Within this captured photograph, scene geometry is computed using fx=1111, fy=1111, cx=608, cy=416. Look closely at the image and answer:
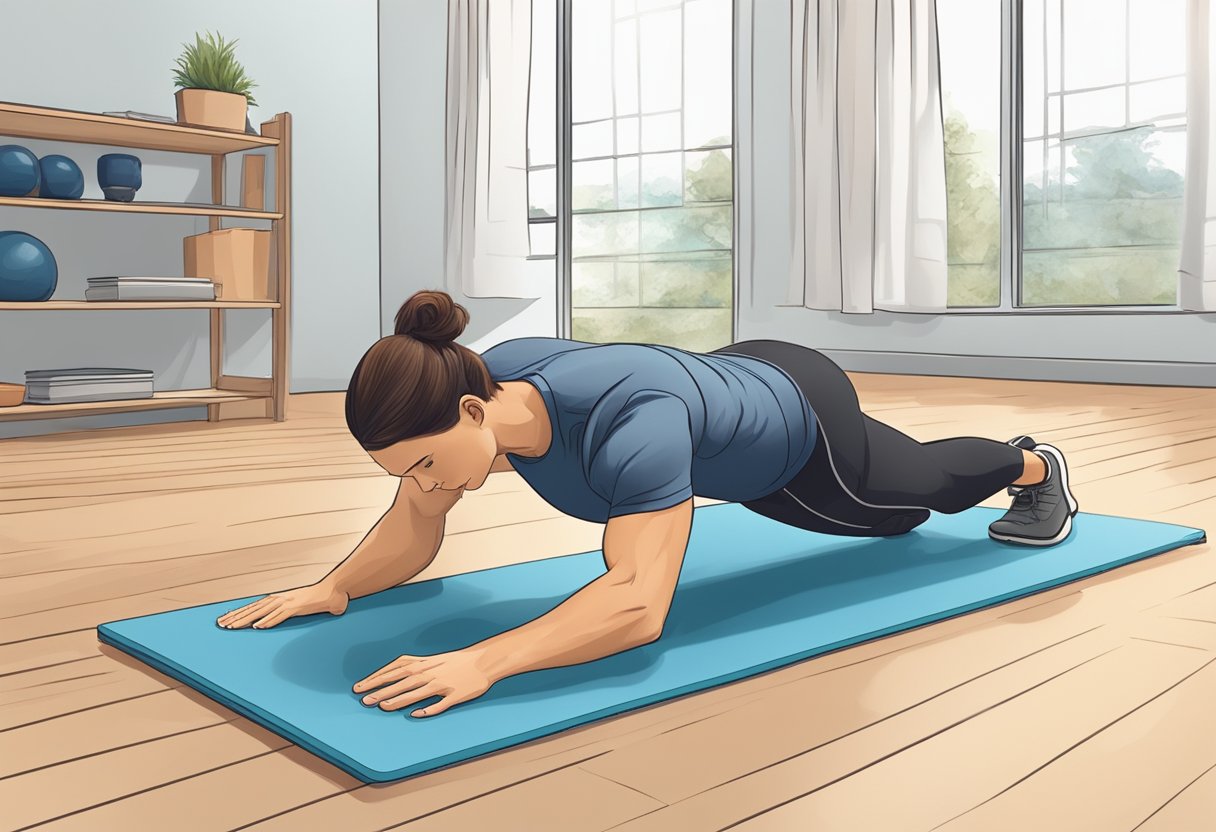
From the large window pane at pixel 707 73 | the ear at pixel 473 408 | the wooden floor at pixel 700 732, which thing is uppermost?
the large window pane at pixel 707 73

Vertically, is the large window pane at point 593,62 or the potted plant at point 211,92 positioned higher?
the large window pane at point 593,62

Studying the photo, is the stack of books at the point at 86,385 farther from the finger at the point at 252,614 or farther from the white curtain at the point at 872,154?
the white curtain at the point at 872,154

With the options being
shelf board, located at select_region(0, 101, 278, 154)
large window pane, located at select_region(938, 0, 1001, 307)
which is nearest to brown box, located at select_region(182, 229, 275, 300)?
shelf board, located at select_region(0, 101, 278, 154)

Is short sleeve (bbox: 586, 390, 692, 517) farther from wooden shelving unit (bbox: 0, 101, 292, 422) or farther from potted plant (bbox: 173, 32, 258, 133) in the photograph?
potted plant (bbox: 173, 32, 258, 133)

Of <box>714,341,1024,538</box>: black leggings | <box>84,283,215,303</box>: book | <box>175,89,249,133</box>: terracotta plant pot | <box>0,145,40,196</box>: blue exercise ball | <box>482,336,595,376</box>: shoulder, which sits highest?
<box>175,89,249,133</box>: terracotta plant pot

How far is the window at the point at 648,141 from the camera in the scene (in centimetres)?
561

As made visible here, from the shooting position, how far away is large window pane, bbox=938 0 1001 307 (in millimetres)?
5086

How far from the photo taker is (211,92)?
359cm

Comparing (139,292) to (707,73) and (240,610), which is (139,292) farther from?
(707,73)

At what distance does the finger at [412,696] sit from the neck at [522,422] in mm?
284

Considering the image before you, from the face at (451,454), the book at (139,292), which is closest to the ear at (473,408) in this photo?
the face at (451,454)

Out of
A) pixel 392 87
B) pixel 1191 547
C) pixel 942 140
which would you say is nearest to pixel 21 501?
pixel 1191 547

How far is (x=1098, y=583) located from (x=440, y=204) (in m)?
3.97

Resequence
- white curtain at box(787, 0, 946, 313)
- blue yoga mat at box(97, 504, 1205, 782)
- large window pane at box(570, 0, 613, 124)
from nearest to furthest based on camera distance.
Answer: blue yoga mat at box(97, 504, 1205, 782) < white curtain at box(787, 0, 946, 313) < large window pane at box(570, 0, 613, 124)
